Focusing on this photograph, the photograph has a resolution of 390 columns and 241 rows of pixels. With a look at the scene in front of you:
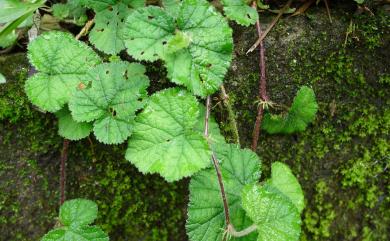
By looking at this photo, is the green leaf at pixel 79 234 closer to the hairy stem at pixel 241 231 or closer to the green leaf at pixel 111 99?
the green leaf at pixel 111 99

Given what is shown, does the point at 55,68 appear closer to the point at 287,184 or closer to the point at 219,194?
the point at 219,194

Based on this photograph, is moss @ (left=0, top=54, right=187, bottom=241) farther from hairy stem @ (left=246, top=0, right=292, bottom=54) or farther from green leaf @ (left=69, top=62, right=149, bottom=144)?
hairy stem @ (left=246, top=0, right=292, bottom=54)

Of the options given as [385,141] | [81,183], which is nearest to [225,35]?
[81,183]

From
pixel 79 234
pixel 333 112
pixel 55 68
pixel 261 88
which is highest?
pixel 55 68

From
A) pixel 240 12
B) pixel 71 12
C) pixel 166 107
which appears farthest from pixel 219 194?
pixel 71 12

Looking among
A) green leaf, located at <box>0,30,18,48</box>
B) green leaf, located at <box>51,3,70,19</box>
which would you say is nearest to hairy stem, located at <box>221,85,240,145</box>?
green leaf, located at <box>51,3,70,19</box>

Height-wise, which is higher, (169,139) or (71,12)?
(71,12)

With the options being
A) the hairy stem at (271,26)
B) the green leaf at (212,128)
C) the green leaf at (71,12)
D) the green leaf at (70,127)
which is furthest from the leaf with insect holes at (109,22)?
the hairy stem at (271,26)
